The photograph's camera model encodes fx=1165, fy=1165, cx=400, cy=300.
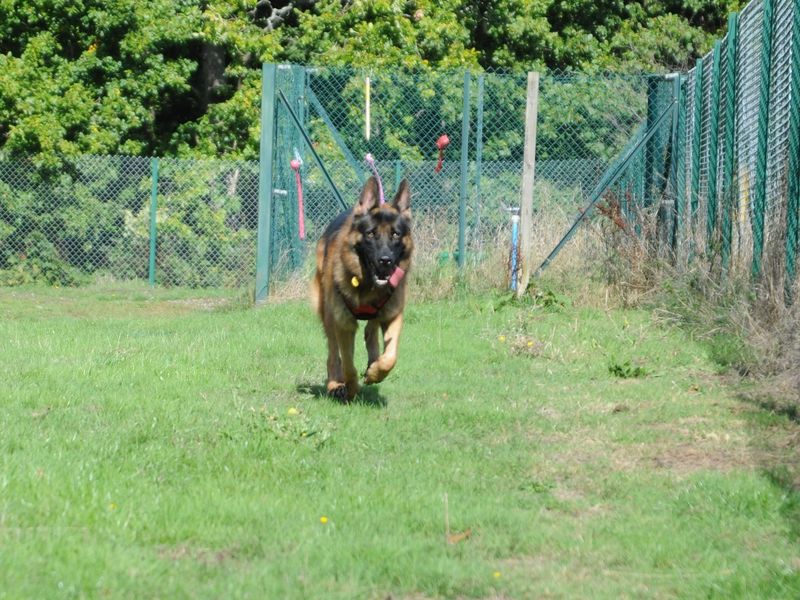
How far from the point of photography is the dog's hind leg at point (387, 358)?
305 inches

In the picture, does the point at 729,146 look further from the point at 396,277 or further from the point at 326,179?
the point at 326,179

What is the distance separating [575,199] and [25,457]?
12381mm

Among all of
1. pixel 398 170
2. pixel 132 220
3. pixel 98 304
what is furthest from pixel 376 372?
pixel 132 220

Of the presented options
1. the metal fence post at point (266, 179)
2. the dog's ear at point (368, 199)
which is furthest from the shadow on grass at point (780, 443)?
the metal fence post at point (266, 179)

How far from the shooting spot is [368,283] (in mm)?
8023

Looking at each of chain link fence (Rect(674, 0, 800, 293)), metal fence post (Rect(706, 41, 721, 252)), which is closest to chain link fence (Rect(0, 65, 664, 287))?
chain link fence (Rect(674, 0, 800, 293))

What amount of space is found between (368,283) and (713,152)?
5.47 m

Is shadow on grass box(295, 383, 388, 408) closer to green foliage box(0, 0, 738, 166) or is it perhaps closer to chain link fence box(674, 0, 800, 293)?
chain link fence box(674, 0, 800, 293)

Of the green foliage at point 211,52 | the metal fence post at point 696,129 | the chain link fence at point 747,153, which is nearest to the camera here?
the chain link fence at point 747,153

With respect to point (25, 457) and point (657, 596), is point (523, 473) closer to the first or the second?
point (657, 596)

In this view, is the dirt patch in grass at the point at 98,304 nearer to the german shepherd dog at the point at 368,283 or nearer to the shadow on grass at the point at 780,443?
the german shepherd dog at the point at 368,283

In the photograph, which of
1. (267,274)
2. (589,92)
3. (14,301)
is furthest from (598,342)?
(14,301)

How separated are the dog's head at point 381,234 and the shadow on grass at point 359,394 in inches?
31.4

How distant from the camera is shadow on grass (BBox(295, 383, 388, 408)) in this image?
25.8 feet
